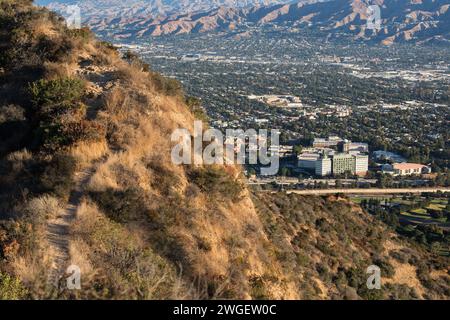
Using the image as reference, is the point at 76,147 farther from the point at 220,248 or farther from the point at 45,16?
the point at 45,16

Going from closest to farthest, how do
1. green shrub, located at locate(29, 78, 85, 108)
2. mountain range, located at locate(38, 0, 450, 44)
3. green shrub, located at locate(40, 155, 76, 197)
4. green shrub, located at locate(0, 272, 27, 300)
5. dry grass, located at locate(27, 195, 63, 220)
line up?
green shrub, located at locate(0, 272, 27, 300) → dry grass, located at locate(27, 195, 63, 220) → green shrub, located at locate(40, 155, 76, 197) → green shrub, located at locate(29, 78, 85, 108) → mountain range, located at locate(38, 0, 450, 44)

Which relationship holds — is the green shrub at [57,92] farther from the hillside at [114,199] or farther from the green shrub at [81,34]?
the green shrub at [81,34]

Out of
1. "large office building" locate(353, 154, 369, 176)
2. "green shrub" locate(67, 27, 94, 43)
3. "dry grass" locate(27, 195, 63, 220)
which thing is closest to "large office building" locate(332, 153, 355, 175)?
"large office building" locate(353, 154, 369, 176)

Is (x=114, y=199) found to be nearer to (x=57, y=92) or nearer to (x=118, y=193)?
(x=118, y=193)

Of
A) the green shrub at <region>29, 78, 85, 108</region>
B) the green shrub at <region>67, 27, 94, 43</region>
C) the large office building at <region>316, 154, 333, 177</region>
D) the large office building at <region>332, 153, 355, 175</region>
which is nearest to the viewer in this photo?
the green shrub at <region>29, 78, 85, 108</region>

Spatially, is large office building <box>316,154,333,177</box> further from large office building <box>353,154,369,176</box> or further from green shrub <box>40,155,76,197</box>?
green shrub <box>40,155,76,197</box>

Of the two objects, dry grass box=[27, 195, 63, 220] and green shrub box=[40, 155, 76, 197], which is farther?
green shrub box=[40, 155, 76, 197]

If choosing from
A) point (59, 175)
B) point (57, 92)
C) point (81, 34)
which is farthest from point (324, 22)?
point (59, 175)
